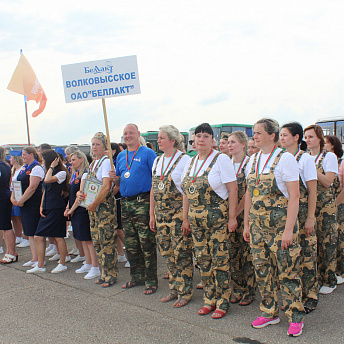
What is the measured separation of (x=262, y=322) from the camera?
3.76 metres

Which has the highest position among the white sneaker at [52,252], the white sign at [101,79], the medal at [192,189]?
the white sign at [101,79]

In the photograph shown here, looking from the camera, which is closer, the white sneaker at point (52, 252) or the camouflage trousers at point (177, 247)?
the camouflage trousers at point (177, 247)

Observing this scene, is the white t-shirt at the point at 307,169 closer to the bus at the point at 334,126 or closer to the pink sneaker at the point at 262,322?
the pink sneaker at the point at 262,322

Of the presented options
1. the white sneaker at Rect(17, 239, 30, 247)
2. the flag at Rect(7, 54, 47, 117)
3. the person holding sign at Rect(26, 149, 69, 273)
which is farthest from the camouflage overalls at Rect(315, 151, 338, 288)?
the flag at Rect(7, 54, 47, 117)

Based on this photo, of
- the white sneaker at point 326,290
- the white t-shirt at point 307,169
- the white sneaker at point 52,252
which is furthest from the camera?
the white sneaker at point 52,252

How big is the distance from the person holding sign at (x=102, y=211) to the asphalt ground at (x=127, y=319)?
0.28 m

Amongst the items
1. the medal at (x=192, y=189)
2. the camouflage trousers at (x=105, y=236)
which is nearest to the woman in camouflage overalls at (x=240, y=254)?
the medal at (x=192, y=189)

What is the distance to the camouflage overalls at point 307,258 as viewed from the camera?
13.1 ft

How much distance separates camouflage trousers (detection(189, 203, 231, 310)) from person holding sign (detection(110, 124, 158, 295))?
99 cm

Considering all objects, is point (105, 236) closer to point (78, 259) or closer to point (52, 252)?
point (78, 259)

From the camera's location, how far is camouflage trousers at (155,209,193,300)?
449cm

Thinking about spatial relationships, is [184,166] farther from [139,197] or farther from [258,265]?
[258,265]

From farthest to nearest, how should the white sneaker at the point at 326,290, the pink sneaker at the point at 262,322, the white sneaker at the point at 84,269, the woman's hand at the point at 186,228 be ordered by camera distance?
the white sneaker at the point at 84,269 < the white sneaker at the point at 326,290 < the woman's hand at the point at 186,228 < the pink sneaker at the point at 262,322

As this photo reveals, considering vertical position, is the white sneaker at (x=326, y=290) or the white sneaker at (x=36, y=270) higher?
the white sneaker at (x=36, y=270)
